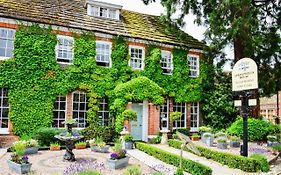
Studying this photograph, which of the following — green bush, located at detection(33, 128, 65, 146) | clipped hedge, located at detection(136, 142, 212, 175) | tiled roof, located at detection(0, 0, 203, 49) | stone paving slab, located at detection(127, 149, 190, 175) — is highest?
tiled roof, located at detection(0, 0, 203, 49)

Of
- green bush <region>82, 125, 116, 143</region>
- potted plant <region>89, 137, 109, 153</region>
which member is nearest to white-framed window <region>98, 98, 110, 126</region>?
green bush <region>82, 125, 116, 143</region>

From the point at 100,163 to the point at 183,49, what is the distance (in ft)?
43.8

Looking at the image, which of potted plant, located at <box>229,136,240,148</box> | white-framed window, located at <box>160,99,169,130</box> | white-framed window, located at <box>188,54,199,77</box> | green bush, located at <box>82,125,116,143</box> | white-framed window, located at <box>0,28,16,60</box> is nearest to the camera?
white-framed window, located at <box>0,28,16,60</box>

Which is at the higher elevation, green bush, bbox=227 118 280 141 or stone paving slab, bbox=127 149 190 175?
green bush, bbox=227 118 280 141

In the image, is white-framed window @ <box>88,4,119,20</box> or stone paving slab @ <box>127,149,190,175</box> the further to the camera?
white-framed window @ <box>88,4,119,20</box>

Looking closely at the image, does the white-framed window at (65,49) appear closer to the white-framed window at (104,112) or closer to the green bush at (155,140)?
the white-framed window at (104,112)

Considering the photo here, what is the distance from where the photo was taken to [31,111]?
57.2 ft

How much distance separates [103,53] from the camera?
20125 mm

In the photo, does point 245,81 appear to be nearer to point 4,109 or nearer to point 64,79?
point 64,79

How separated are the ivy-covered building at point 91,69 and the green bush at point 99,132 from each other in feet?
2.36

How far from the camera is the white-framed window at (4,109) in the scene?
1686cm

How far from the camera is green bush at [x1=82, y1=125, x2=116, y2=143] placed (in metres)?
17.6

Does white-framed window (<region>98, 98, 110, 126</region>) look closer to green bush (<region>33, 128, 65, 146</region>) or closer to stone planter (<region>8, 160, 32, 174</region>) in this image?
green bush (<region>33, 128, 65, 146</region>)

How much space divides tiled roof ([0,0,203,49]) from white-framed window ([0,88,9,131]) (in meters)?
4.52
